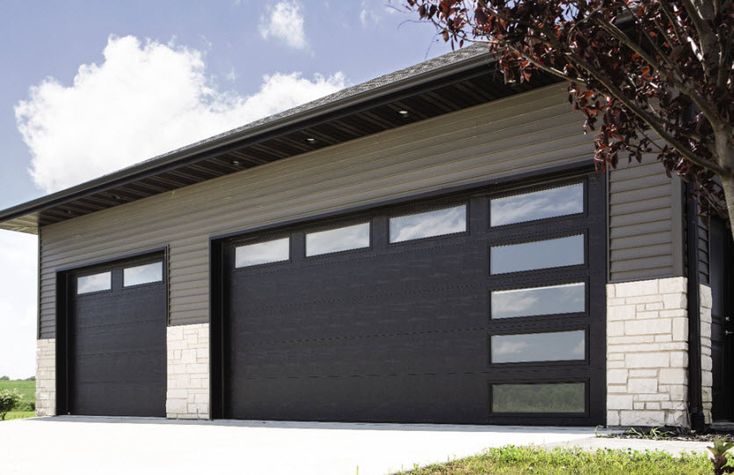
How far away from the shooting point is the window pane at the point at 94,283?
15578 mm

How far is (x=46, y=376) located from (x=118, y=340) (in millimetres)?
2425

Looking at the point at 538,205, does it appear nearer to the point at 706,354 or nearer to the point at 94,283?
the point at 706,354

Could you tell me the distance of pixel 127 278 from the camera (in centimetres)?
1516

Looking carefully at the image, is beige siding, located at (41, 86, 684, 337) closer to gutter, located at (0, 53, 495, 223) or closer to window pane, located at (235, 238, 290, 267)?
window pane, located at (235, 238, 290, 267)

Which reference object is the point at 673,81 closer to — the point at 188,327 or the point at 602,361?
the point at 602,361

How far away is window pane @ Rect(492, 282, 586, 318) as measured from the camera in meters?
9.04

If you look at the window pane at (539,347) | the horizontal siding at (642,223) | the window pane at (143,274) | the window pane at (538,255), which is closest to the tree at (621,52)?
the horizontal siding at (642,223)

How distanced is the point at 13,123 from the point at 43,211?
3.45 metres

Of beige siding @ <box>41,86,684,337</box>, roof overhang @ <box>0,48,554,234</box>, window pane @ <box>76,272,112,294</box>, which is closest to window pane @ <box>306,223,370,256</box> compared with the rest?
beige siding @ <box>41,86,684,337</box>

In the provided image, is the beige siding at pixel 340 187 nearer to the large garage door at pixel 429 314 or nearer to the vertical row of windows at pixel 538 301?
the large garage door at pixel 429 314

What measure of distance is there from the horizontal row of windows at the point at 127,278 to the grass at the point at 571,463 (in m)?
9.67

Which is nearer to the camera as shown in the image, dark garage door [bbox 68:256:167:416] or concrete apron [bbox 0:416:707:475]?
concrete apron [bbox 0:416:707:475]

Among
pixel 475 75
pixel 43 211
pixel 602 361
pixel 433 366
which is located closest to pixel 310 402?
pixel 433 366

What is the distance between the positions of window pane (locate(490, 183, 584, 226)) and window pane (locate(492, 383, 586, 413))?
1.92 metres
